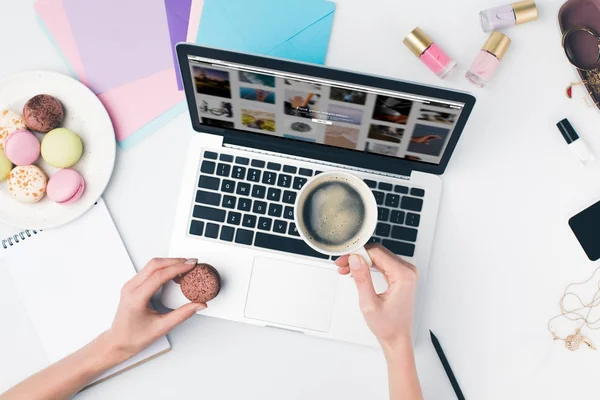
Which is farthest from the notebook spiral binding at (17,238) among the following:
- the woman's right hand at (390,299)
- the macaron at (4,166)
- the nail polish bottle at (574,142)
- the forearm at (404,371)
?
the nail polish bottle at (574,142)

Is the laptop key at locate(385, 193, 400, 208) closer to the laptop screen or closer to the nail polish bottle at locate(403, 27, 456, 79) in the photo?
the laptop screen

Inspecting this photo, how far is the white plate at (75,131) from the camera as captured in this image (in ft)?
3.01

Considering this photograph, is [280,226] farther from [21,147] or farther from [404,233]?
[21,147]

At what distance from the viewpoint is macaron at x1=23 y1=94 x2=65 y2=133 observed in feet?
2.95

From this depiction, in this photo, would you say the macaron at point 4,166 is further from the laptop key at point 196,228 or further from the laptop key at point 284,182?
the laptop key at point 284,182

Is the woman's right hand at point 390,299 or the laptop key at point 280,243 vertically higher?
the laptop key at point 280,243

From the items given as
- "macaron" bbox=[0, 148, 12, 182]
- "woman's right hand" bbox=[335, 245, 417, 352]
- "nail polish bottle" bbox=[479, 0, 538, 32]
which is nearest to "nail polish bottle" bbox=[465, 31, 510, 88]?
"nail polish bottle" bbox=[479, 0, 538, 32]

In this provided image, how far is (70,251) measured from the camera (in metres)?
0.93

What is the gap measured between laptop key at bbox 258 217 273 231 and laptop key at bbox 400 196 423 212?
0.75 feet

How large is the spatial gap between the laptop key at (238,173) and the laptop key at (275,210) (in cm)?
7

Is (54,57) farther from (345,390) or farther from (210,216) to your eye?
(345,390)

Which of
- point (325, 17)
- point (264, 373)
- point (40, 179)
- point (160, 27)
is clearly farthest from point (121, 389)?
point (325, 17)

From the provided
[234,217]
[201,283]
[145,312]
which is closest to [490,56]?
[234,217]

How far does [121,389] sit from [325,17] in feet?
2.50
